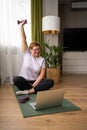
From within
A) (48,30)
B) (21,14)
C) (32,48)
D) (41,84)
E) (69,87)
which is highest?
(21,14)

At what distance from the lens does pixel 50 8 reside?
3.87 meters

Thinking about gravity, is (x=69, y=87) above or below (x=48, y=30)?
below

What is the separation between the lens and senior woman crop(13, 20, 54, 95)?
8.89 ft

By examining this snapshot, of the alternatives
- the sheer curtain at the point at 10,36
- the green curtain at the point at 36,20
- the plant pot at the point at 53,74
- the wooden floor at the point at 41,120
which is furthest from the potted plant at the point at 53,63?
the wooden floor at the point at 41,120

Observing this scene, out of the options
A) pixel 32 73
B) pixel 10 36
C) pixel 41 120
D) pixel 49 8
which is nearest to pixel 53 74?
pixel 32 73

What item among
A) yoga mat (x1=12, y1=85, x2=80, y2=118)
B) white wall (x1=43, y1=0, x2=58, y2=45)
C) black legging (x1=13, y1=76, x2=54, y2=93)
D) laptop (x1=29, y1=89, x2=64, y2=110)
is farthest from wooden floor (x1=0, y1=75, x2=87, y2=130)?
white wall (x1=43, y1=0, x2=58, y2=45)

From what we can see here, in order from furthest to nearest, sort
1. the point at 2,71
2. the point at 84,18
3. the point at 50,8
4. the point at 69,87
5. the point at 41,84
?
the point at 84,18 < the point at 50,8 < the point at 2,71 < the point at 69,87 < the point at 41,84

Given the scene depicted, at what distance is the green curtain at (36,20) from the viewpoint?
363 centimetres

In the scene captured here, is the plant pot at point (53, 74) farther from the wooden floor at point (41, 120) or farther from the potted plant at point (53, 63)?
the wooden floor at point (41, 120)

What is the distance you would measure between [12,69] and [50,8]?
1.44 m

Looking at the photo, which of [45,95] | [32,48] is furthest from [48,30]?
[45,95]

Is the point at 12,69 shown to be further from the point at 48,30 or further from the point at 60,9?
the point at 60,9

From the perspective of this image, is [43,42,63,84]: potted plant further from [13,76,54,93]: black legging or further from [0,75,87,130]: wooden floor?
[0,75,87,130]: wooden floor

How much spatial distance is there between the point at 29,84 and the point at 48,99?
81 cm
